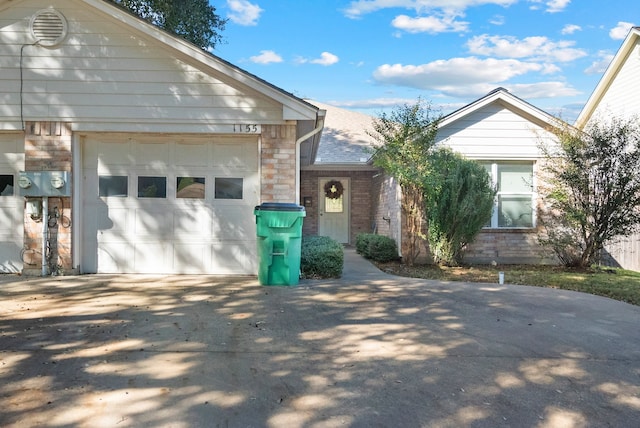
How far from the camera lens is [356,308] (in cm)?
622

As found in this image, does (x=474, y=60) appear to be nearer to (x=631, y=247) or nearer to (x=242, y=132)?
(x=631, y=247)

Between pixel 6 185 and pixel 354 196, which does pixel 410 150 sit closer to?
pixel 354 196

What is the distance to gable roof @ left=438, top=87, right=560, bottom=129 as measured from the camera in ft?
38.3

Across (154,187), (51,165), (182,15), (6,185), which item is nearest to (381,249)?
(154,187)

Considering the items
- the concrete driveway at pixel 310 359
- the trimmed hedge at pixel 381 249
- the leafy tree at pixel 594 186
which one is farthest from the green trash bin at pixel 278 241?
the leafy tree at pixel 594 186

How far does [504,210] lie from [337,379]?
9.56 meters

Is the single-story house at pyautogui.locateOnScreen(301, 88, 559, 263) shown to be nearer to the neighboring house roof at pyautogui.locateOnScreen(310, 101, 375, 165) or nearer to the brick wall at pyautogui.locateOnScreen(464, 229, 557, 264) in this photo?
the brick wall at pyautogui.locateOnScreen(464, 229, 557, 264)

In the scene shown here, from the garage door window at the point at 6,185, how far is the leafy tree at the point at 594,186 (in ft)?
35.0

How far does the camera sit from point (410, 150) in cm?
1055

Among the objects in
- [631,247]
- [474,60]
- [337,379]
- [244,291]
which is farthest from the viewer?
[474,60]

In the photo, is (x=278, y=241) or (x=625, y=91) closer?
(x=278, y=241)

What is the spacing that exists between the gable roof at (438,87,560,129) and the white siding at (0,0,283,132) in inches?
207

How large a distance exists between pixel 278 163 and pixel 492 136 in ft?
20.5

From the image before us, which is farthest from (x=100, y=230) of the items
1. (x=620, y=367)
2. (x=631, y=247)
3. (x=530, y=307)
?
(x=631, y=247)
